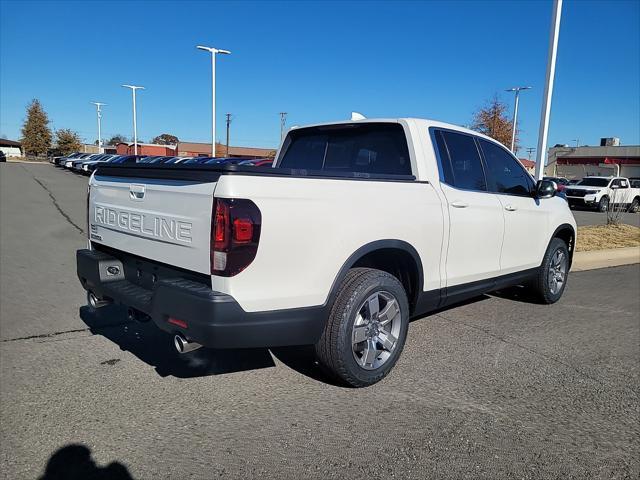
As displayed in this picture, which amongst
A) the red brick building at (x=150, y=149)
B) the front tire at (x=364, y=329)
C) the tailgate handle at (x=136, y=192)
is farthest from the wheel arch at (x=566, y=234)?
the red brick building at (x=150, y=149)

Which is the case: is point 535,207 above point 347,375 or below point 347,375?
above

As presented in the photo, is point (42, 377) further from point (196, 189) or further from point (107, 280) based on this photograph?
point (196, 189)

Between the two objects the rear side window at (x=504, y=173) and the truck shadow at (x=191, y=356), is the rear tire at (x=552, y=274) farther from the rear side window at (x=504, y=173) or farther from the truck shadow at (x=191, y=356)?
the truck shadow at (x=191, y=356)

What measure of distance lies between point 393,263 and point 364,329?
0.64 m

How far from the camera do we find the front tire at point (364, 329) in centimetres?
315

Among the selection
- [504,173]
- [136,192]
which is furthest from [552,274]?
[136,192]

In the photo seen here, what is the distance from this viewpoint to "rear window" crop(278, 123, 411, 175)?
13.4 feet

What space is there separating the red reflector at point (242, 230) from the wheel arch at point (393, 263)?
701 millimetres

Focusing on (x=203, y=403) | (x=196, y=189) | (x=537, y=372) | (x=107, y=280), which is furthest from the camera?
(x=537, y=372)

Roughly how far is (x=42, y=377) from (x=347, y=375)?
2181 millimetres

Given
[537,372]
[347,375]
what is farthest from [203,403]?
[537,372]

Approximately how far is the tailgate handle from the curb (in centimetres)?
785

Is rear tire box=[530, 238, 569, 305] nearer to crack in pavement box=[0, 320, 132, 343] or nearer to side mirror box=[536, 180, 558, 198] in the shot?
side mirror box=[536, 180, 558, 198]

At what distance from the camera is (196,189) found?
2.76 metres
